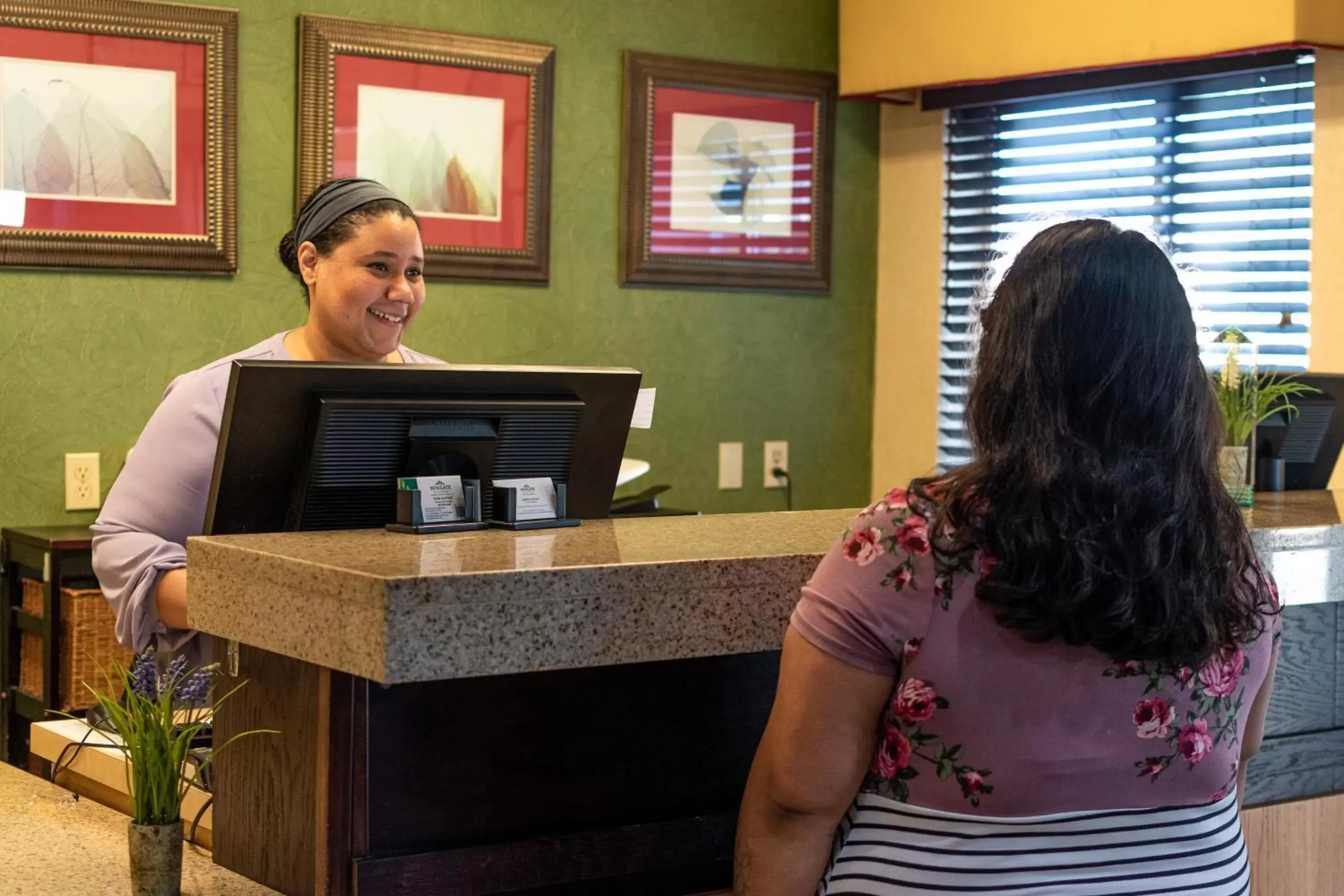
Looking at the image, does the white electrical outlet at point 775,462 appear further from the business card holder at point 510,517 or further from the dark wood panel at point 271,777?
the dark wood panel at point 271,777

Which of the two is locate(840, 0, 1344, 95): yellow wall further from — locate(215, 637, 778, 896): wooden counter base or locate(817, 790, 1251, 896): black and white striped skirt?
locate(817, 790, 1251, 896): black and white striped skirt

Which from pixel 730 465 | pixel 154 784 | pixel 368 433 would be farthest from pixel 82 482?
pixel 154 784

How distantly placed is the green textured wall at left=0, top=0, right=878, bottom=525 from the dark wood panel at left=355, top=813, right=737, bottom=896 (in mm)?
2284

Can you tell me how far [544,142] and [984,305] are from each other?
2814 millimetres

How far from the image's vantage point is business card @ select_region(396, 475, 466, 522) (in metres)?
1.73

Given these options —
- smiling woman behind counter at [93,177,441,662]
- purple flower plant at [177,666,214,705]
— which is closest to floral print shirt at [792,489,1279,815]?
purple flower plant at [177,666,214,705]

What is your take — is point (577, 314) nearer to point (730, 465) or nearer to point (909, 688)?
point (730, 465)

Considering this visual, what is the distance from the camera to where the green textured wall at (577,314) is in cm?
352

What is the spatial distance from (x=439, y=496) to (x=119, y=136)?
2.12 m

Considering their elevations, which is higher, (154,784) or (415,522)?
(415,522)

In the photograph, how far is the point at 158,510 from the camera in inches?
92.0

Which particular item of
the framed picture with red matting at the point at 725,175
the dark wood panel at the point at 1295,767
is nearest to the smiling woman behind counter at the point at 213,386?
the dark wood panel at the point at 1295,767

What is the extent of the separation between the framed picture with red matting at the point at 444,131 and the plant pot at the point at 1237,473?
6.93 ft

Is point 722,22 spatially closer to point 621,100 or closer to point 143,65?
point 621,100
